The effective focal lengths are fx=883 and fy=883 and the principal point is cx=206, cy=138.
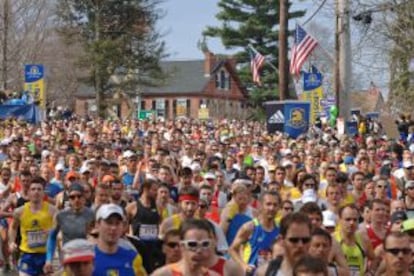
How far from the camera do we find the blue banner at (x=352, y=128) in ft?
79.2

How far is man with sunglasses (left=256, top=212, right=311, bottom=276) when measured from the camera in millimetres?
5898

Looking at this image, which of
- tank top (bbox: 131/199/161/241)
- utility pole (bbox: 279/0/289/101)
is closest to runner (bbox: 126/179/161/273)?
tank top (bbox: 131/199/161/241)

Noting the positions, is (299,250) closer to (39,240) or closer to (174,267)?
(174,267)

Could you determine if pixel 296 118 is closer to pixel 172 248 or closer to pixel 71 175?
pixel 71 175

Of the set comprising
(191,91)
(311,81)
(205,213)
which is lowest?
(205,213)

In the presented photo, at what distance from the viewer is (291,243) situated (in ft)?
19.8

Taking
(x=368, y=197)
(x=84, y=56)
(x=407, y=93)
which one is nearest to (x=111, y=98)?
(x=84, y=56)

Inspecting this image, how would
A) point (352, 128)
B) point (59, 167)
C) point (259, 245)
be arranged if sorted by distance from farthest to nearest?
point (352, 128)
point (59, 167)
point (259, 245)

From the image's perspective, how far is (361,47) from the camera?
26.0 metres

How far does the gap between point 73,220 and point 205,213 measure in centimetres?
149

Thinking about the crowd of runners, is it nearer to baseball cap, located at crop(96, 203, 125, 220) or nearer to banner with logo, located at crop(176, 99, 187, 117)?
baseball cap, located at crop(96, 203, 125, 220)

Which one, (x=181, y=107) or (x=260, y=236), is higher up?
(x=181, y=107)

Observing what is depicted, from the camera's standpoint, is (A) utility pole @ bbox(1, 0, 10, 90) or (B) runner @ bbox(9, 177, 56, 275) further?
(A) utility pole @ bbox(1, 0, 10, 90)

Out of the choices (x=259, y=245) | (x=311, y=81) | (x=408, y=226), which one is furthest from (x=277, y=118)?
(x=408, y=226)
